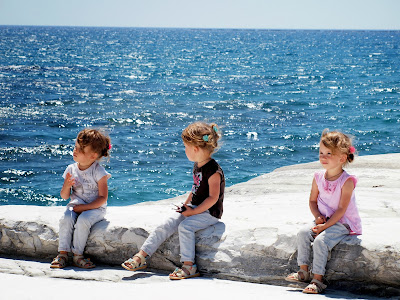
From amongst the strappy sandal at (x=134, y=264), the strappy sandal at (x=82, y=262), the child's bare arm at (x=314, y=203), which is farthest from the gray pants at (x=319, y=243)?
the strappy sandal at (x=82, y=262)

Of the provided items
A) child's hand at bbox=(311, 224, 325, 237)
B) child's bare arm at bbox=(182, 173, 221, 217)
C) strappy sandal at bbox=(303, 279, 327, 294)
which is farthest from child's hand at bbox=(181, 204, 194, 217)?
strappy sandal at bbox=(303, 279, 327, 294)

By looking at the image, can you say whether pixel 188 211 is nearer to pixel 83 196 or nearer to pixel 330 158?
pixel 83 196

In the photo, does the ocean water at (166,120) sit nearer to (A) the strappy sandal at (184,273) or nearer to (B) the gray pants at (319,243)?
(A) the strappy sandal at (184,273)

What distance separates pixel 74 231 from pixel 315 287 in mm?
2060

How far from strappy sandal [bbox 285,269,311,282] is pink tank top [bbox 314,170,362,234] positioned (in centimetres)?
49

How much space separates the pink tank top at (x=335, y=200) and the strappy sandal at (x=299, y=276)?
49cm

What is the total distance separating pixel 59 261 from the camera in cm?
420

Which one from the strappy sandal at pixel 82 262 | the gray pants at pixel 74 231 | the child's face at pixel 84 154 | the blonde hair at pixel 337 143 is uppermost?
the blonde hair at pixel 337 143

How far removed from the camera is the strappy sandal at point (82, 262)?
4219 mm

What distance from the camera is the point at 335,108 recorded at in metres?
22.8

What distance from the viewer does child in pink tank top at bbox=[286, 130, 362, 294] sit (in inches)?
147

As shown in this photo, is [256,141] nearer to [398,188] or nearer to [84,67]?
[398,188]

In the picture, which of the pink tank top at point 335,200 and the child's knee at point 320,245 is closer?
the child's knee at point 320,245

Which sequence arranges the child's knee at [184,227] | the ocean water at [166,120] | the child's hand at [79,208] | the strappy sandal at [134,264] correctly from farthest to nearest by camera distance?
the ocean water at [166,120]
the child's hand at [79,208]
the child's knee at [184,227]
the strappy sandal at [134,264]
